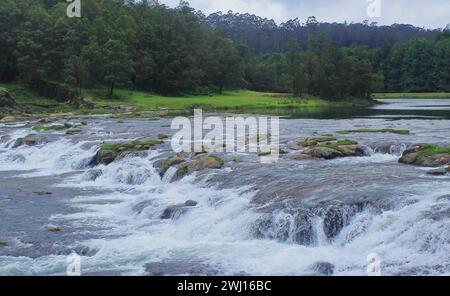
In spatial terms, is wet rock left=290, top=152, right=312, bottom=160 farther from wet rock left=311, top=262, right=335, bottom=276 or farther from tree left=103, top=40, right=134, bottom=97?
tree left=103, top=40, right=134, bottom=97

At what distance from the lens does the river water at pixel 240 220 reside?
1352 cm

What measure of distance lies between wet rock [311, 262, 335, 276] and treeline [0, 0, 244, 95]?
6084 cm

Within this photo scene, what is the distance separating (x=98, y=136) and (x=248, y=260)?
24.7m

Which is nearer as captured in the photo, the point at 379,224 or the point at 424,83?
the point at 379,224

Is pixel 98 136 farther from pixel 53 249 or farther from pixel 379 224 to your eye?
pixel 379 224

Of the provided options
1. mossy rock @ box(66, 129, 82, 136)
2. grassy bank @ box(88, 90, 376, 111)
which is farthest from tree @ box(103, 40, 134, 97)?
mossy rock @ box(66, 129, 82, 136)

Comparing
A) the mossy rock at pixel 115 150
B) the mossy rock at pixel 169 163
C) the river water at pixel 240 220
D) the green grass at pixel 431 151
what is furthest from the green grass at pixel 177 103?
the green grass at pixel 431 151

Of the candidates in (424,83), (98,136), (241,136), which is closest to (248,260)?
(241,136)

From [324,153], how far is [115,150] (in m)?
10.8

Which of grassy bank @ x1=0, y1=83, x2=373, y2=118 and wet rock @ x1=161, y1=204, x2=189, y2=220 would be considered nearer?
wet rock @ x1=161, y1=204, x2=189, y2=220

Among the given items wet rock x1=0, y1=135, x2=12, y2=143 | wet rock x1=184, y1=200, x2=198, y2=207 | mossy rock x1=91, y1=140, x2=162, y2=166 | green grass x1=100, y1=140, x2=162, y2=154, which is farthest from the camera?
wet rock x1=0, y1=135, x2=12, y2=143

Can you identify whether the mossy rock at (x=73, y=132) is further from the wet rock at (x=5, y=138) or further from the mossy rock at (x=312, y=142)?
the mossy rock at (x=312, y=142)

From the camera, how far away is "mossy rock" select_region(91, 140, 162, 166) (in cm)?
2864

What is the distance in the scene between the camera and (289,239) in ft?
50.0
